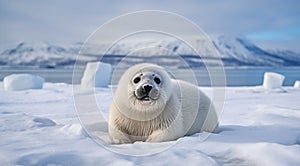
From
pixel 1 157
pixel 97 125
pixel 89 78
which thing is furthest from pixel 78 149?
pixel 89 78

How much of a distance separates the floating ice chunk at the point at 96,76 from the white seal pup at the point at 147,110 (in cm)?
935

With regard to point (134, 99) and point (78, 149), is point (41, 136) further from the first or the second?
point (134, 99)

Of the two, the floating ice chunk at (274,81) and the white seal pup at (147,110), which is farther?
the floating ice chunk at (274,81)

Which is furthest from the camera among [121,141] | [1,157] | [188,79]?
[188,79]

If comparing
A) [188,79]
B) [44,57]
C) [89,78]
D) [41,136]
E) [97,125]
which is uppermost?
[188,79]

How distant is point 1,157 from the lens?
189 centimetres

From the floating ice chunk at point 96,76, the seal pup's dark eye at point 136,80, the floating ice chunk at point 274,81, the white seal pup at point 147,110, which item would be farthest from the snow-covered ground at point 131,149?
the floating ice chunk at point 274,81

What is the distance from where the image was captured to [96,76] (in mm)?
12508

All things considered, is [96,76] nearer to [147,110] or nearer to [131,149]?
[147,110]

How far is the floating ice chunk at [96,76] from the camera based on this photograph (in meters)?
12.5

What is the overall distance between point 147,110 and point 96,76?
9.94 meters

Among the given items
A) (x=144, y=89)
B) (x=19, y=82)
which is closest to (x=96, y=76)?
(x=19, y=82)

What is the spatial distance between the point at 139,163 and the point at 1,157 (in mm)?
854

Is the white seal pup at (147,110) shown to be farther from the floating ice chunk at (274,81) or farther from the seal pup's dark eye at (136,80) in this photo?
the floating ice chunk at (274,81)
